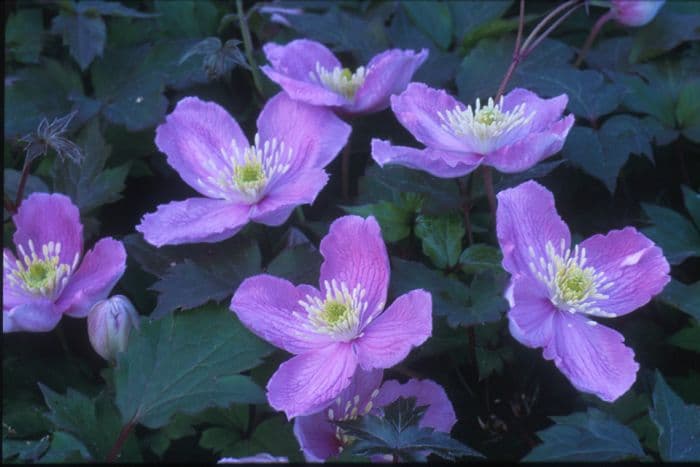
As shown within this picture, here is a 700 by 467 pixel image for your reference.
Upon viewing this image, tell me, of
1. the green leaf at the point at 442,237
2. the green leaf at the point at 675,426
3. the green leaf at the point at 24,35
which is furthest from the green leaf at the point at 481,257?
the green leaf at the point at 24,35

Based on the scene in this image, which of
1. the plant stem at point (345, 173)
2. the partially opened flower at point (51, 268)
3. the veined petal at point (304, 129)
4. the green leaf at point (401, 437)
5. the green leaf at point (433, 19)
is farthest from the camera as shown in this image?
the green leaf at point (433, 19)

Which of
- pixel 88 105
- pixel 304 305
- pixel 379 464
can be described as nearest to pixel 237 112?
pixel 88 105

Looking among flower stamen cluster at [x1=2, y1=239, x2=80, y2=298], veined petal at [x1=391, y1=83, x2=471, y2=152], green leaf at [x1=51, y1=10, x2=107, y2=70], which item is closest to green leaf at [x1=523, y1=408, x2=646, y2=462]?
veined petal at [x1=391, y1=83, x2=471, y2=152]

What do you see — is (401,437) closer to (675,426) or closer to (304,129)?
(675,426)

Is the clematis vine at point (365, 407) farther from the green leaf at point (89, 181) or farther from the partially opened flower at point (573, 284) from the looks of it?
the green leaf at point (89, 181)

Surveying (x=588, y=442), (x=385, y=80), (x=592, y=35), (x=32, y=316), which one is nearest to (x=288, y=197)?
(x=385, y=80)

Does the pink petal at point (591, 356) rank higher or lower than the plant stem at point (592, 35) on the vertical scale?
lower

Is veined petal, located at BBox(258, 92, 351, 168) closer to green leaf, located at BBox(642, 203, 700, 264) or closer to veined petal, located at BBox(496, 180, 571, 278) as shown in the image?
veined petal, located at BBox(496, 180, 571, 278)
